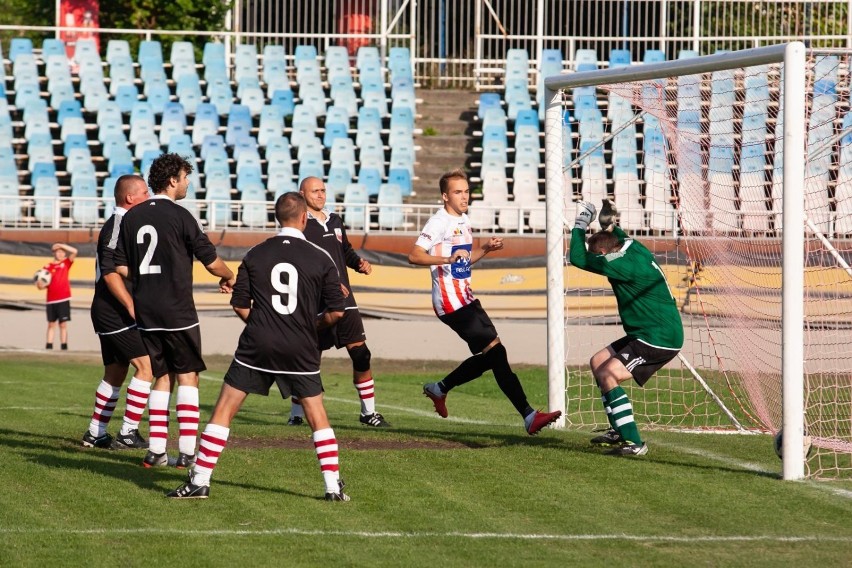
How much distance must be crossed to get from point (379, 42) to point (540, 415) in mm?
21928

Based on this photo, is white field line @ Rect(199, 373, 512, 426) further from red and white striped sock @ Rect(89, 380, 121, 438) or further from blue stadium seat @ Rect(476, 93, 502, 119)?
blue stadium seat @ Rect(476, 93, 502, 119)

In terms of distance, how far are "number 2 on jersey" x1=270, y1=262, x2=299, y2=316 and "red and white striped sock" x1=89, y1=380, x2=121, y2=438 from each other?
8.88 ft

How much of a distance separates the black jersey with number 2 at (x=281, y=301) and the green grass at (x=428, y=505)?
2.94 ft

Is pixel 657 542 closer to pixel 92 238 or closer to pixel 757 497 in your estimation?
pixel 757 497

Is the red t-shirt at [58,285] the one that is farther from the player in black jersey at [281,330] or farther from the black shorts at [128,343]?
the player in black jersey at [281,330]

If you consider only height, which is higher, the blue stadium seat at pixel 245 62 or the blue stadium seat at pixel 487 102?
the blue stadium seat at pixel 245 62

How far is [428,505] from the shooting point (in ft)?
25.2

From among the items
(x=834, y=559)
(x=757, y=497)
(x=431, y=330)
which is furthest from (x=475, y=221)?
(x=834, y=559)

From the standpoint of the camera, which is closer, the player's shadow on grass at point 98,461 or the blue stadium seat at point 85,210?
A: the player's shadow on grass at point 98,461

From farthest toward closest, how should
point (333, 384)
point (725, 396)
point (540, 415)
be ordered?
1. point (333, 384)
2. point (725, 396)
3. point (540, 415)

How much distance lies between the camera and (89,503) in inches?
300

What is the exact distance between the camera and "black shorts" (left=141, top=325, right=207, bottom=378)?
862 centimetres

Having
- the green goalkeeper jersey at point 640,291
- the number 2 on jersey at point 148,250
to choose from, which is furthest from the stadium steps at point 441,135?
the number 2 on jersey at point 148,250

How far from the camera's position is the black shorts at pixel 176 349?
28.3 feet
